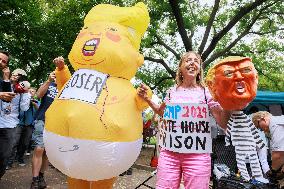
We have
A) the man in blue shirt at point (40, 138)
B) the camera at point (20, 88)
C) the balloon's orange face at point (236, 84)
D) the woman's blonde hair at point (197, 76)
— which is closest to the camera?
the balloon's orange face at point (236, 84)

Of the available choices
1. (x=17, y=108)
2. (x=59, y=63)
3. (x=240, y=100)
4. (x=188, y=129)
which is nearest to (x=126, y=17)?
(x=59, y=63)

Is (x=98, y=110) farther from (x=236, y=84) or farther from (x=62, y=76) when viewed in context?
(x=236, y=84)

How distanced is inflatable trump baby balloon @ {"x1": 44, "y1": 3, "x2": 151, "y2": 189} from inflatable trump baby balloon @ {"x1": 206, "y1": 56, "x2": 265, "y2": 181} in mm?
845

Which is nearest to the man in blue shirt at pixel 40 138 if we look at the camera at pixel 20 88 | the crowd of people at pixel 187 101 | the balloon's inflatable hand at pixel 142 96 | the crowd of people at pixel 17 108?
the crowd of people at pixel 17 108

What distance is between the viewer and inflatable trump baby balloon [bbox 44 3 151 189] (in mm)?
3373

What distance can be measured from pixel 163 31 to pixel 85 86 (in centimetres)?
1542

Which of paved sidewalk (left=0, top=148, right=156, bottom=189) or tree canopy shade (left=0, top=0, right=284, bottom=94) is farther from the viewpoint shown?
tree canopy shade (left=0, top=0, right=284, bottom=94)

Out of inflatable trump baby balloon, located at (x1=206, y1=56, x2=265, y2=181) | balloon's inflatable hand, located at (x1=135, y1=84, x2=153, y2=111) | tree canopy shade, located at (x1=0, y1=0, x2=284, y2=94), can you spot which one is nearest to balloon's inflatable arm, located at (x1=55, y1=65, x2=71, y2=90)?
balloon's inflatable hand, located at (x1=135, y1=84, x2=153, y2=111)

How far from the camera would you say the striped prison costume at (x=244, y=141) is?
324 centimetres

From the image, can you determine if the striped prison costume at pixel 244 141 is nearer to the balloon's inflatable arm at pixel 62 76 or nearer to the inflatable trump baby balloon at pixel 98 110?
the inflatable trump baby balloon at pixel 98 110

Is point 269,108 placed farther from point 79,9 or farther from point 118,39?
point 79,9

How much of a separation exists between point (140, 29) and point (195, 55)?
79cm

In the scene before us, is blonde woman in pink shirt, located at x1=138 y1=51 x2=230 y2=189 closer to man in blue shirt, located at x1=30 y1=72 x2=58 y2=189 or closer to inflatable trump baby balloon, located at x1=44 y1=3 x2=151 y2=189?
inflatable trump baby balloon, located at x1=44 y1=3 x2=151 y2=189

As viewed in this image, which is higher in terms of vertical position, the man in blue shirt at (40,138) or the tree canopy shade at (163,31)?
the tree canopy shade at (163,31)
